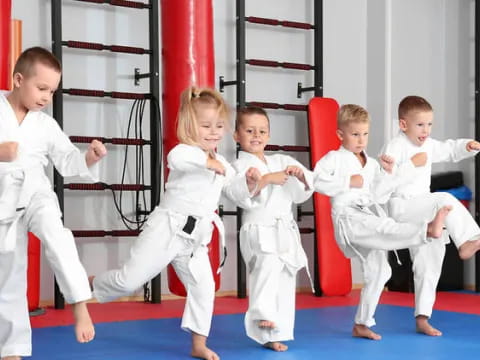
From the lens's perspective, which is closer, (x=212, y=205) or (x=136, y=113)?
(x=212, y=205)

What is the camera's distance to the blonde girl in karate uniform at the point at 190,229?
380 centimetres

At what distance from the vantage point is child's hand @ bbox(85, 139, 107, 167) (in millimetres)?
3438

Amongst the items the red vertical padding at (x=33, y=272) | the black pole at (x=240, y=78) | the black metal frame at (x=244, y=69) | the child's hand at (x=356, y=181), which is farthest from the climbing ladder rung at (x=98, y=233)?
the child's hand at (x=356, y=181)

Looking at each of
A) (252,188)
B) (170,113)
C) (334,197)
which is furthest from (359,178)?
(170,113)

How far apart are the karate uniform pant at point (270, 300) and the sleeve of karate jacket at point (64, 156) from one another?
97cm

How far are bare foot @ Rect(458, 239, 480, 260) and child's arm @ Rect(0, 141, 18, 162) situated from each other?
2.24 meters

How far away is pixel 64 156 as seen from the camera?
12.0 ft

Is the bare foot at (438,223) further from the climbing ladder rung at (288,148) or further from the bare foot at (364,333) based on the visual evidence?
the climbing ladder rung at (288,148)

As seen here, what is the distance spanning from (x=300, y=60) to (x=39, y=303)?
287cm

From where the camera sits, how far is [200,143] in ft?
12.6

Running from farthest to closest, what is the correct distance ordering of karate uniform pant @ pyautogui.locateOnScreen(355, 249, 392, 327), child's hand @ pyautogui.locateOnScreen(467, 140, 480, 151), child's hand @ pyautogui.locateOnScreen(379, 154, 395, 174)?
child's hand @ pyautogui.locateOnScreen(467, 140, 480, 151)
karate uniform pant @ pyautogui.locateOnScreen(355, 249, 392, 327)
child's hand @ pyautogui.locateOnScreen(379, 154, 395, 174)

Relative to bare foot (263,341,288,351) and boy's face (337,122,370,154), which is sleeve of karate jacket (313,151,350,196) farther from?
bare foot (263,341,288,351)

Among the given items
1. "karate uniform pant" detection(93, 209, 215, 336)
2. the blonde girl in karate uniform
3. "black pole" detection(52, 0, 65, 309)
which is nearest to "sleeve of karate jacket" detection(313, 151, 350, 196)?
the blonde girl in karate uniform

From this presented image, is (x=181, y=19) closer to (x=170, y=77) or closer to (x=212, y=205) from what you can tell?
(x=170, y=77)
